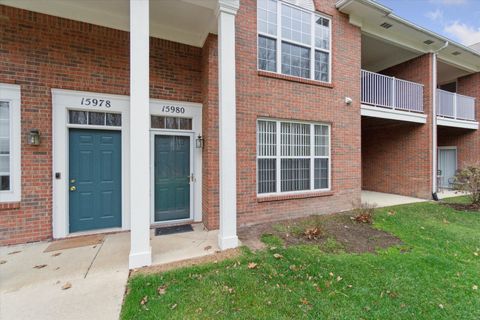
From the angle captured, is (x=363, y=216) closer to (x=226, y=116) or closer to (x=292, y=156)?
(x=292, y=156)

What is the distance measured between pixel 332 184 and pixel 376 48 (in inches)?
257

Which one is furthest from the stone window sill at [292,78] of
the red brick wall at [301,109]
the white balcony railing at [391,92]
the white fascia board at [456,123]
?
the white fascia board at [456,123]

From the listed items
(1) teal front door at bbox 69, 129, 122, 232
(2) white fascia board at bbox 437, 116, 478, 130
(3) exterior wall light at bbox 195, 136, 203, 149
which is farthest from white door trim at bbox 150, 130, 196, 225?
(2) white fascia board at bbox 437, 116, 478, 130

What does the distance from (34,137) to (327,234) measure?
248 inches

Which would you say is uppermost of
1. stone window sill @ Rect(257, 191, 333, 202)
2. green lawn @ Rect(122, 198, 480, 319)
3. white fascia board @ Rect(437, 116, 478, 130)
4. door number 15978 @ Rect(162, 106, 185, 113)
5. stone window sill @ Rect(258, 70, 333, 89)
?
stone window sill @ Rect(258, 70, 333, 89)

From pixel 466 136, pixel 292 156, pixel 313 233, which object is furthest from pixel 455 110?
pixel 313 233

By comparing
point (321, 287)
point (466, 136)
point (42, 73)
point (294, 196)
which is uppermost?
point (42, 73)

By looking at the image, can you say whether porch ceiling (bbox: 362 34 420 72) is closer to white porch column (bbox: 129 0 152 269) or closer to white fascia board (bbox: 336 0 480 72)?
white fascia board (bbox: 336 0 480 72)

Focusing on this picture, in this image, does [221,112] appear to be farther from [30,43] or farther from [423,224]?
[423,224]

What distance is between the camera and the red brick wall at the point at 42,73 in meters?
4.31

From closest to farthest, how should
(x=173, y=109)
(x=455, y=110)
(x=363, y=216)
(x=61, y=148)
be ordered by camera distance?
1. (x=61, y=148)
2. (x=173, y=109)
3. (x=363, y=216)
4. (x=455, y=110)

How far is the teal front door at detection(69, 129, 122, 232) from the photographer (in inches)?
189

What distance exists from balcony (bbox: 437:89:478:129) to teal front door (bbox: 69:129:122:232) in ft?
39.5

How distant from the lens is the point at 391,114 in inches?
317
